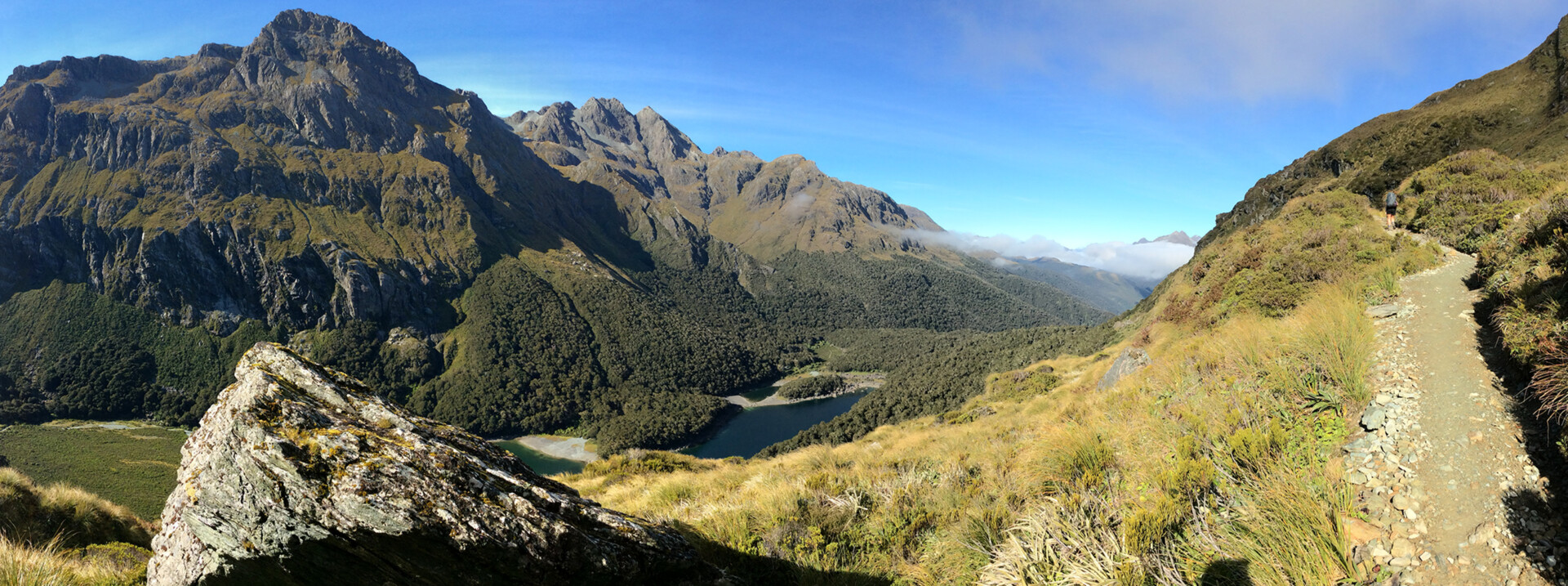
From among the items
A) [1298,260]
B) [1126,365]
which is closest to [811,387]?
[1126,365]

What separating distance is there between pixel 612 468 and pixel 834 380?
181 m

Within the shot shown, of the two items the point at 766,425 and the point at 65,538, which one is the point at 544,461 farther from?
the point at 65,538

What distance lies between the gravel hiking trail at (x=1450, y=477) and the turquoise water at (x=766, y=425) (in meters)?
Answer: 131

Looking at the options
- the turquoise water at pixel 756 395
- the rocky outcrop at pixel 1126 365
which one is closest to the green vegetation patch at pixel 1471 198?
the rocky outcrop at pixel 1126 365

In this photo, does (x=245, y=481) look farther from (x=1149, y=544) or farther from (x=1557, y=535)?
(x=1557, y=535)

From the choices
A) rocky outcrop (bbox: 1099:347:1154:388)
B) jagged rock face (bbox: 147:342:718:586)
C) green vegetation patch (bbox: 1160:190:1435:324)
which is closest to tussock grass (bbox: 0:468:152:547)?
jagged rock face (bbox: 147:342:718:586)

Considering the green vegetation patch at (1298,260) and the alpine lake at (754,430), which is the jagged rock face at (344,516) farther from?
the alpine lake at (754,430)

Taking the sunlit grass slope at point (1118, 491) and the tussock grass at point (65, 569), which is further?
the sunlit grass slope at point (1118, 491)

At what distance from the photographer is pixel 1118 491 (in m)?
7.11

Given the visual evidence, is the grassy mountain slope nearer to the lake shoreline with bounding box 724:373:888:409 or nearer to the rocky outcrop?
the rocky outcrop

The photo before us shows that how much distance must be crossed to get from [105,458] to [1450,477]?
658ft

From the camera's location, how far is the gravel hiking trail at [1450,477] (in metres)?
4.59

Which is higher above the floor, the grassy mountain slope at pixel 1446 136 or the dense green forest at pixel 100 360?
the grassy mountain slope at pixel 1446 136

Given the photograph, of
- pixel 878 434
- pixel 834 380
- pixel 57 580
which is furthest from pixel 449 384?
pixel 57 580
